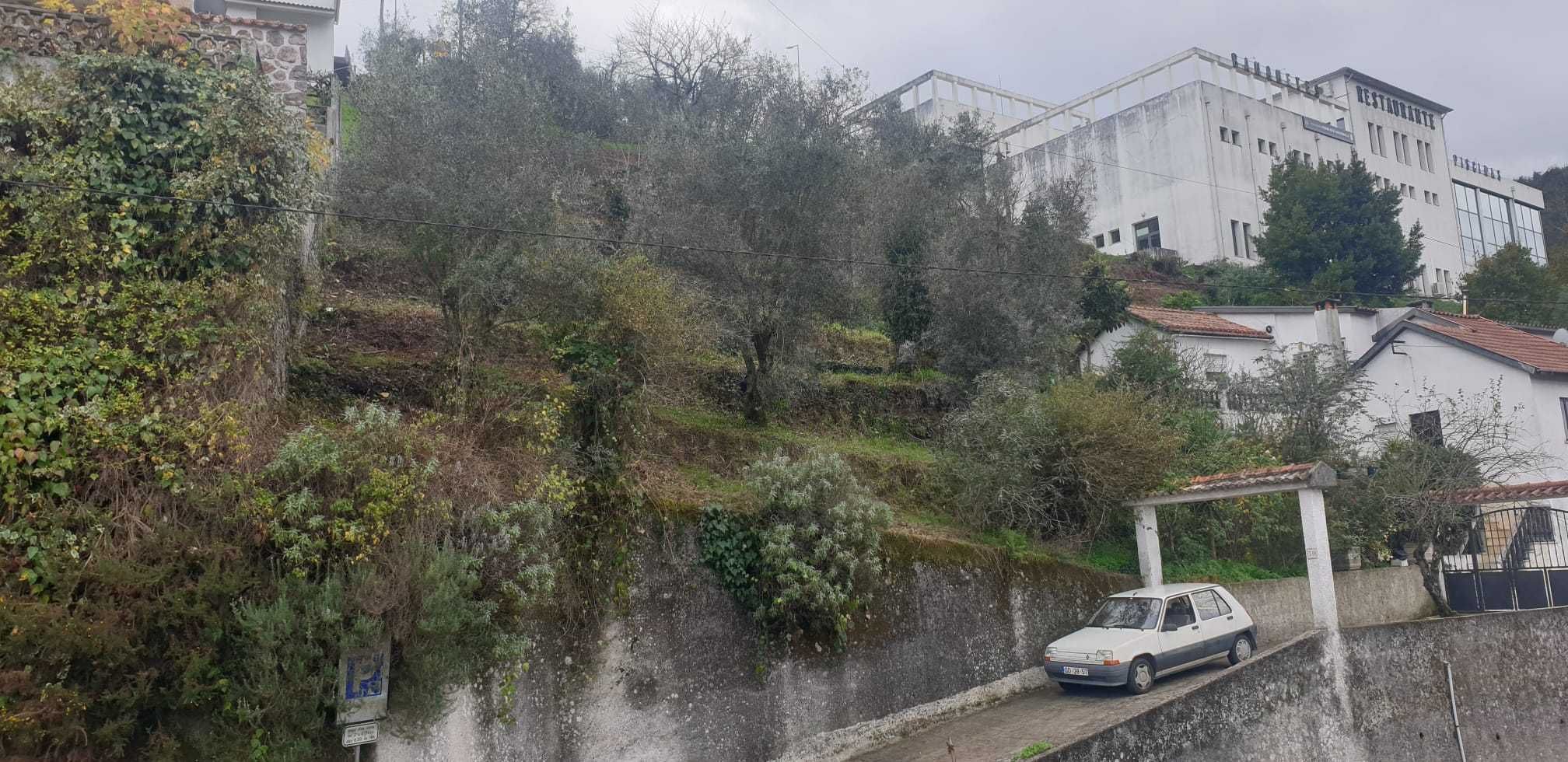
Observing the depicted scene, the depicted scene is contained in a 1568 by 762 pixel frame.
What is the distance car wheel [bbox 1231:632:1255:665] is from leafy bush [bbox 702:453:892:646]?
559cm

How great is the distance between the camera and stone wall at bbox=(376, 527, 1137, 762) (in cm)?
1026

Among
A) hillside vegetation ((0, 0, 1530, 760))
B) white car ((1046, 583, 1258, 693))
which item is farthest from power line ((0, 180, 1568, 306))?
white car ((1046, 583, 1258, 693))

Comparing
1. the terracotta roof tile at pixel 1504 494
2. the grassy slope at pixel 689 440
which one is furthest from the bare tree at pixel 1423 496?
the grassy slope at pixel 689 440

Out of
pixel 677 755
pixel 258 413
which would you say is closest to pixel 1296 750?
pixel 677 755

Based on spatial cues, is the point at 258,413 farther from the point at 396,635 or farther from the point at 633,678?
the point at 633,678

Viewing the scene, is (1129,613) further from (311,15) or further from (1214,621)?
(311,15)

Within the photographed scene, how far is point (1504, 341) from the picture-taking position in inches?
1013

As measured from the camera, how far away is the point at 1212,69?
4312 centimetres

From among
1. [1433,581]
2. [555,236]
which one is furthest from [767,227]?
[1433,581]

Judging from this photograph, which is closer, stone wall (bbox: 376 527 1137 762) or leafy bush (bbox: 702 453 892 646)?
stone wall (bbox: 376 527 1137 762)

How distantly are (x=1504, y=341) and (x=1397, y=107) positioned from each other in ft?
104

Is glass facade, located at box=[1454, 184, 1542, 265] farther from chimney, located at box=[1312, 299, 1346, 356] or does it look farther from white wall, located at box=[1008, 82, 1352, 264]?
chimney, located at box=[1312, 299, 1346, 356]

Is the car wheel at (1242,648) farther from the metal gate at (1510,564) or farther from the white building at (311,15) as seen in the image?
the white building at (311,15)

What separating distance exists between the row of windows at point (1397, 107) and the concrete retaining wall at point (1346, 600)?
3972 centimetres
